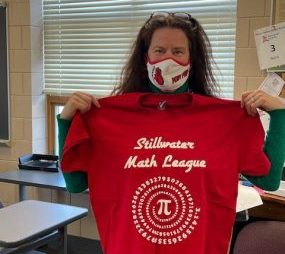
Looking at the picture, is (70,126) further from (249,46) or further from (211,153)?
(249,46)

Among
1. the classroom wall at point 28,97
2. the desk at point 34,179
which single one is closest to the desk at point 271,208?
the desk at point 34,179

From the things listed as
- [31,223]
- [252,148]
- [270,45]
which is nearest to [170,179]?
[252,148]

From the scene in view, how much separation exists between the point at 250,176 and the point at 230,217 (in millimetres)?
144

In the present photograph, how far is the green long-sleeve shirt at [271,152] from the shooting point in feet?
4.35

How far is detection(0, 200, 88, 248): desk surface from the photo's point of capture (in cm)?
206

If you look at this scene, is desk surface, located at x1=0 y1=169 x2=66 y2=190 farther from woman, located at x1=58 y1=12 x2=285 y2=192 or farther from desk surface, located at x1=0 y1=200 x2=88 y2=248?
woman, located at x1=58 y1=12 x2=285 y2=192

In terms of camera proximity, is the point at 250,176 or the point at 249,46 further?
the point at 249,46

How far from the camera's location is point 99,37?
337 cm

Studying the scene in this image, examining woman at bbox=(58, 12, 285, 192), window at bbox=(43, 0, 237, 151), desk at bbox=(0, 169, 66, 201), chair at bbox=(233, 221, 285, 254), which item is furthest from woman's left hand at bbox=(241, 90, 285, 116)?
desk at bbox=(0, 169, 66, 201)

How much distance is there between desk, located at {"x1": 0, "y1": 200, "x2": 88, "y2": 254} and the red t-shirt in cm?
83

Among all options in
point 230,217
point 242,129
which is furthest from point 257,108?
point 230,217

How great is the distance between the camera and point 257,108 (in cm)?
134

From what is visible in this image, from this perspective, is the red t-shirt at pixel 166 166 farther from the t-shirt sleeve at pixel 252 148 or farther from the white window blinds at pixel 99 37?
the white window blinds at pixel 99 37

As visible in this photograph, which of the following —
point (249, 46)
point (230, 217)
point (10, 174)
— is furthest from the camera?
point (10, 174)
